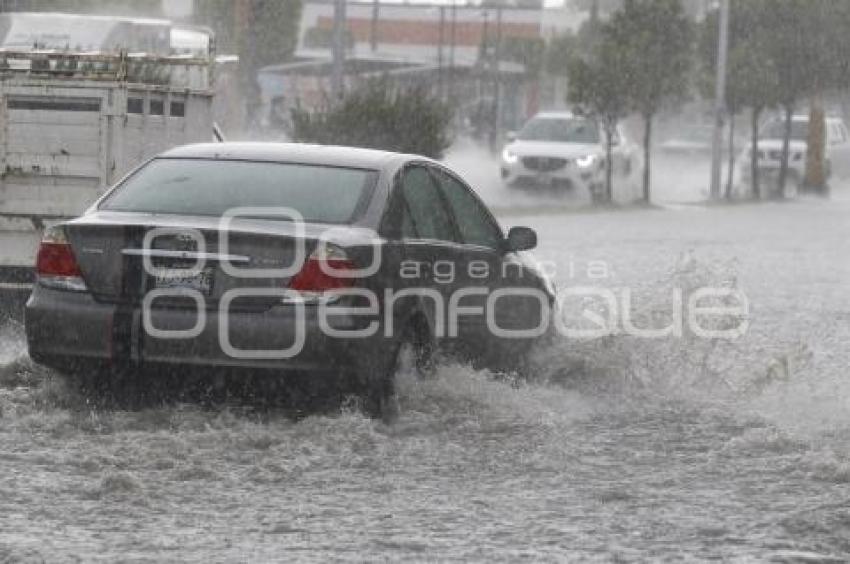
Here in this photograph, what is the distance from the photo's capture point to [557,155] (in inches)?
1533

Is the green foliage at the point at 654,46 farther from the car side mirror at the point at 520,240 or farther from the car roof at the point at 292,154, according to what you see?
the car roof at the point at 292,154

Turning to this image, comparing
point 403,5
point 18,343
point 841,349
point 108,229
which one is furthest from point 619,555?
point 403,5

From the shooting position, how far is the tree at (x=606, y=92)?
40125 mm

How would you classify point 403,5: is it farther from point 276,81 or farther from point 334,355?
point 334,355

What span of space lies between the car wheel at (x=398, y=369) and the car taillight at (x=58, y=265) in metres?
1.38

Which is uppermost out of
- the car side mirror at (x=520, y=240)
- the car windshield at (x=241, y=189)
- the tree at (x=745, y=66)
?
the tree at (x=745, y=66)

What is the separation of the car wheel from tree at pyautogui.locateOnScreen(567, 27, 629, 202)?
97.9 feet

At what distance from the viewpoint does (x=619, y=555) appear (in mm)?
7062

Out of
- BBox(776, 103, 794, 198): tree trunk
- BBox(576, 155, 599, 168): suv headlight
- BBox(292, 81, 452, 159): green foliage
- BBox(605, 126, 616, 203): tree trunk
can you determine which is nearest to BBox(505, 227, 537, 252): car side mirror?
BBox(292, 81, 452, 159): green foliage

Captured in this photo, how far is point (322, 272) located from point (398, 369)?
77 cm

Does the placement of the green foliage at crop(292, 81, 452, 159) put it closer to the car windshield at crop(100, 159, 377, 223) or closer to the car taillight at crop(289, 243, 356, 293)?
the car windshield at crop(100, 159, 377, 223)

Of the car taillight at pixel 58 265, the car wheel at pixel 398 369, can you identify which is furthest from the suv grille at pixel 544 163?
the car taillight at pixel 58 265

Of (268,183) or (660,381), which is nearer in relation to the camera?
(268,183)

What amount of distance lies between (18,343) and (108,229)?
12.7 feet
